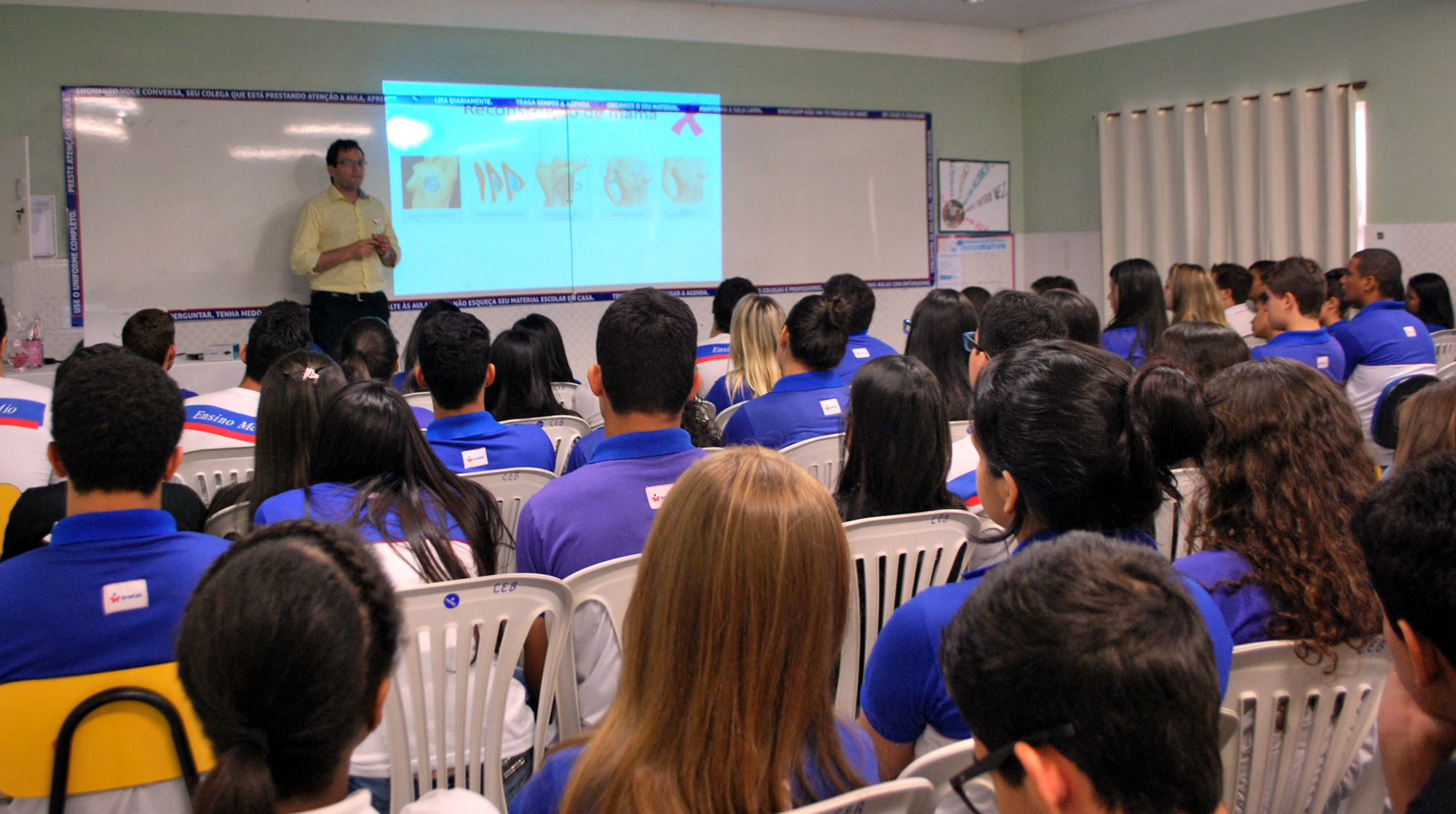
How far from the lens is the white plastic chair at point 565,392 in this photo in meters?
4.26

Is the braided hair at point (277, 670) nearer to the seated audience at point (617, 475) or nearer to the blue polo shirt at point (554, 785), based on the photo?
the blue polo shirt at point (554, 785)

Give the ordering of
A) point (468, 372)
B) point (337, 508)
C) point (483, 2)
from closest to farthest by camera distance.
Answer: point (337, 508) < point (468, 372) < point (483, 2)

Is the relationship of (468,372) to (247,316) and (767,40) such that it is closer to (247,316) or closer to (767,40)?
(247,316)

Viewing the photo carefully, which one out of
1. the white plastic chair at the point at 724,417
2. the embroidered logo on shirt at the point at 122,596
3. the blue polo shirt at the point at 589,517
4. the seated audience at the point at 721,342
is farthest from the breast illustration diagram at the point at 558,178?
the embroidered logo on shirt at the point at 122,596

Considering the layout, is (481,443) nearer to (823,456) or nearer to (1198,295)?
(823,456)

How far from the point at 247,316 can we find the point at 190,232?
552mm

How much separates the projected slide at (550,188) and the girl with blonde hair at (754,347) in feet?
9.75

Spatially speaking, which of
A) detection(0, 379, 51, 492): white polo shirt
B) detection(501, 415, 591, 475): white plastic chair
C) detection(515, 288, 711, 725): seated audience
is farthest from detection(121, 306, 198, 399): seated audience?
detection(515, 288, 711, 725): seated audience

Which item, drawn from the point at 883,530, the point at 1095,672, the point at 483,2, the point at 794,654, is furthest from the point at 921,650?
the point at 483,2

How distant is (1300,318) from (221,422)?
4349mm

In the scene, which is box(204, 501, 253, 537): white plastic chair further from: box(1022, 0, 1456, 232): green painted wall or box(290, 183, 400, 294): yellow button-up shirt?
box(1022, 0, 1456, 232): green painted wall

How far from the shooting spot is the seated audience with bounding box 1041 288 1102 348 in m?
3.35

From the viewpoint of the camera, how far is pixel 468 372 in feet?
9.33

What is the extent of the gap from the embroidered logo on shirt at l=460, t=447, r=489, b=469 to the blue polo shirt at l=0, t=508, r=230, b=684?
1242mm
